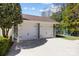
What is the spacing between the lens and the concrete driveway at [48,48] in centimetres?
380

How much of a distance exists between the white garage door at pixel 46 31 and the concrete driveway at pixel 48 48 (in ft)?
0.38

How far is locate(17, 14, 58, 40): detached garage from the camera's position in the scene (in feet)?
12.8

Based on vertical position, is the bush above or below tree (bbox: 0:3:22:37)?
below

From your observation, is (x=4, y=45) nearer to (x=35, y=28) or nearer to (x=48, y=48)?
(x=35, y=28)

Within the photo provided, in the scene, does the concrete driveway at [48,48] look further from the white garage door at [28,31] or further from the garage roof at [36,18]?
the garage roof at [36,18]

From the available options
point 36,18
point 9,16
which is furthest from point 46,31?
point 9,16

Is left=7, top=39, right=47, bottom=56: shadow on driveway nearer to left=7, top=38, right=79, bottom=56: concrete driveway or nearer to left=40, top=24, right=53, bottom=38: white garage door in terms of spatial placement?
left=7, top=38, right=79, bottom=56: concrete driveway

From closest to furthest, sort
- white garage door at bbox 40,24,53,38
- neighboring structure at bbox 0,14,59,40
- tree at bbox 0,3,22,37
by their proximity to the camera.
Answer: tree at bbox 0,3,22,37 < neighboring structure at bbox 0,14,59,40 < white garage door at bbox 40,24,53,38

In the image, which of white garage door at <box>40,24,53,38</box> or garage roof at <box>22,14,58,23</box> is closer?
garage roof at <box>22,14,58,23</box>

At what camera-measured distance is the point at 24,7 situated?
12.7 ft

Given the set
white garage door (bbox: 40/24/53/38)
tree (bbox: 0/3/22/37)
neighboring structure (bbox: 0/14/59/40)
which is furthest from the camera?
white garage door (bbox: 40/24/53/38)

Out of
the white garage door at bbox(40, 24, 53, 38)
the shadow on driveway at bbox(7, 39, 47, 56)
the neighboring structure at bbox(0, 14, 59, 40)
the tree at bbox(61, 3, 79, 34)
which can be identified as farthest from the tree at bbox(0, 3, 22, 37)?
the tree at bbox(61, 3, 79, 34)

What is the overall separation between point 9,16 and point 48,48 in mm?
963

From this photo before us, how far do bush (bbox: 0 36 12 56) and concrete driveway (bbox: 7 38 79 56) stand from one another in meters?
0.09
